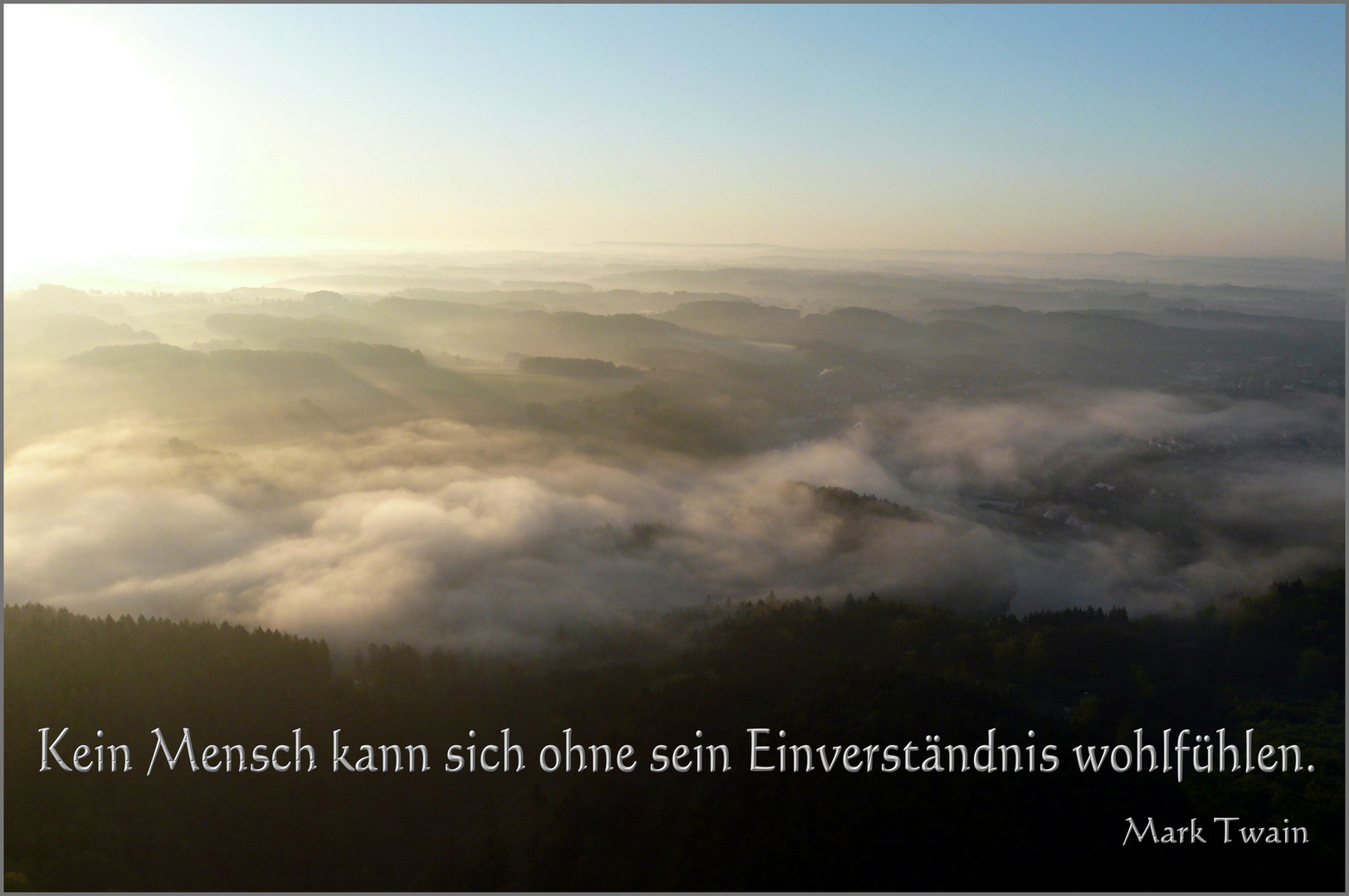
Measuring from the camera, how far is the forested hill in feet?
98.3

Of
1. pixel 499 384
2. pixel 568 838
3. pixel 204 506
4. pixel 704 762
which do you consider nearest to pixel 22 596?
pixel 204 506

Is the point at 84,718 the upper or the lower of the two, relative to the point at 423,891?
upper

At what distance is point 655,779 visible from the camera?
36625 mm

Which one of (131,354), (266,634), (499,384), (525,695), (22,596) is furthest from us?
(499,384)

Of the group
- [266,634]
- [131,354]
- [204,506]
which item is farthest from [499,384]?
[266,634]

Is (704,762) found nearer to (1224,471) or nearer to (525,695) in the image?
(525,695)

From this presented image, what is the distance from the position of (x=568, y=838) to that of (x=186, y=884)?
1552 centimetres

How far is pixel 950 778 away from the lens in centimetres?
3291

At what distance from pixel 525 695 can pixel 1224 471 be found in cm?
11190

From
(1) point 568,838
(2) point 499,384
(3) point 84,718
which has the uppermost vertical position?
(2) point 499,384

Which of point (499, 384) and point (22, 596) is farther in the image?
point (499, 384)

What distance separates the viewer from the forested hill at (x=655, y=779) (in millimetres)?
29969

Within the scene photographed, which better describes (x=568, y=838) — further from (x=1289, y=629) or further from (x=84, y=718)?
(x=1289, y=629)

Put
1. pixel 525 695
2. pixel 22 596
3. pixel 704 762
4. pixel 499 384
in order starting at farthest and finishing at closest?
pixel 499 384 → pixel 22 596 → pixel 525 695 → pixel 704 762
